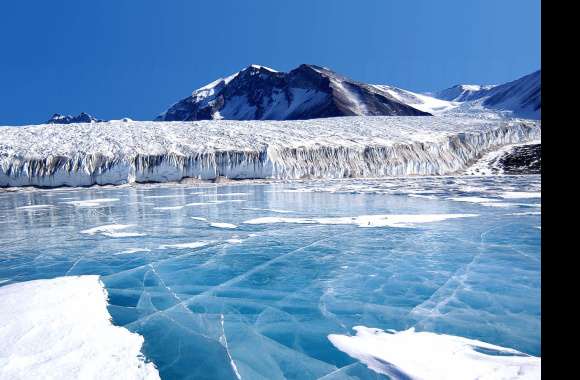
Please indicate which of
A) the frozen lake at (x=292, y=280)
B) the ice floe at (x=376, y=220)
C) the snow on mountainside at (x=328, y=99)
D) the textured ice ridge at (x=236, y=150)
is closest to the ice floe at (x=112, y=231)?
the frozen lake at (x=292, y=280)

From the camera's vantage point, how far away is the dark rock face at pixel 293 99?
388ft

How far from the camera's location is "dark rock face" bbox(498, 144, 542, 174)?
124ft

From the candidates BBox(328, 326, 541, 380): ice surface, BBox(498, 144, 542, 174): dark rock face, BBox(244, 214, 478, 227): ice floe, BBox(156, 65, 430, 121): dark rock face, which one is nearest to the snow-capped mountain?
BBox(156, 65, 430, 121): dark rock face

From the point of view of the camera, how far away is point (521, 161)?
39.7 meters

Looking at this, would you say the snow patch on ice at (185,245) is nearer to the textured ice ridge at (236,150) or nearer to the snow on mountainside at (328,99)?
the textured ice ridge at (236,150)

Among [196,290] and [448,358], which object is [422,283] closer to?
[448,358]

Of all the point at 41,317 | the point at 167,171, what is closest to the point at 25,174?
the point at 167,171

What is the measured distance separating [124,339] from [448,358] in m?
3.10

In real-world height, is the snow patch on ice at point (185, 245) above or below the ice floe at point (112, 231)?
below

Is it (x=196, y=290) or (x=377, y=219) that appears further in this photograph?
(x=377, y=219)

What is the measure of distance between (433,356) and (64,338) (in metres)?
3.55

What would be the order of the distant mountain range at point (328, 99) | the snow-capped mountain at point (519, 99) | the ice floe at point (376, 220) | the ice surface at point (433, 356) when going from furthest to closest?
the distant mountain range at point (328, 99) → the snow-capped mountain at point (519, 99) → the ice floe at point (376, 220) → the ice surface at point (433, 356)

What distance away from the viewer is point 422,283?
19.1 feet

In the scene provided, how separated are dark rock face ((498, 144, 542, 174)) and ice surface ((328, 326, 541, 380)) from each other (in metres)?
38.7
